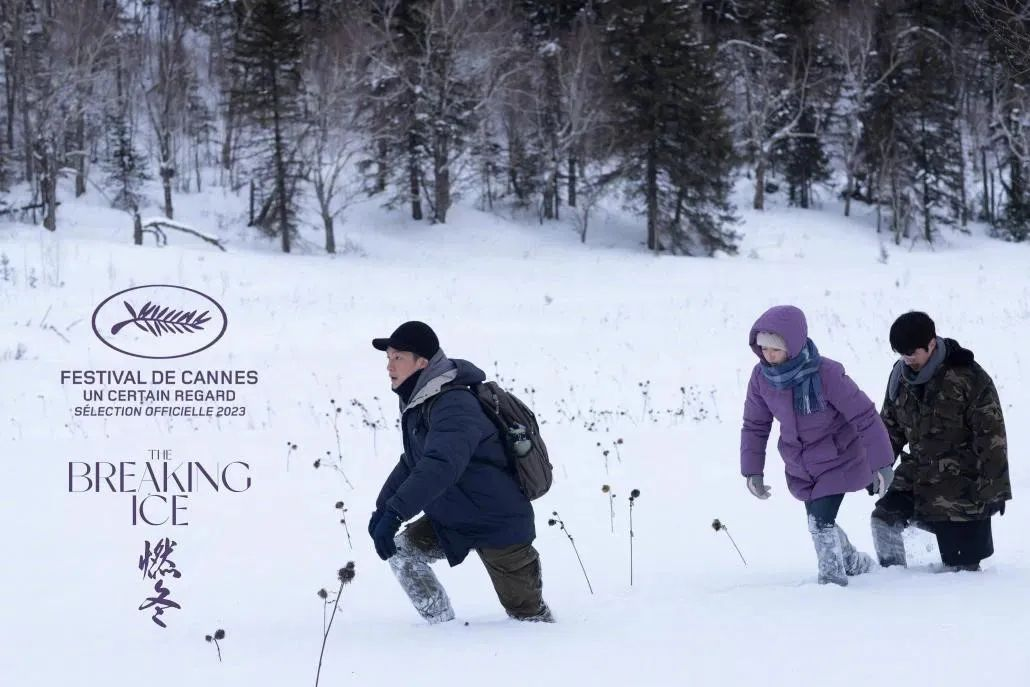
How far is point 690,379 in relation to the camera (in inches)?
454

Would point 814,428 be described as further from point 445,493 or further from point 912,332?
point 445,493

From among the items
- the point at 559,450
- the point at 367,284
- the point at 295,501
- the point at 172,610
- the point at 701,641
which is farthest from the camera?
the point at 367,284

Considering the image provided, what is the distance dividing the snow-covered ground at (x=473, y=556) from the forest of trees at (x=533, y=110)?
12.0 meters

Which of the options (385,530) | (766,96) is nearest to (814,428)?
(385,530)

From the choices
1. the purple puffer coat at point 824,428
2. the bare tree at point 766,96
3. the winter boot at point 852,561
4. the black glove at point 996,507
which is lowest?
the winter boot at point 852,561

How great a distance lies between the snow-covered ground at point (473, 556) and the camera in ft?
11.8

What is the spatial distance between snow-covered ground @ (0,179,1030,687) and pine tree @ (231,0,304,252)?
10.7 m

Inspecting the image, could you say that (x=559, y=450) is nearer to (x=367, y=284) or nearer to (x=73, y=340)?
(x=73, y=340)

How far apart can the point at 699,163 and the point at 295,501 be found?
26525 millimetres

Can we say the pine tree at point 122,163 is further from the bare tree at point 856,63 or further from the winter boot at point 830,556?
the winter boot at point 830,556

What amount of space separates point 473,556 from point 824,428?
2592mm

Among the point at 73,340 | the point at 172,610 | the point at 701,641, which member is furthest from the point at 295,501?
the point at 73,340

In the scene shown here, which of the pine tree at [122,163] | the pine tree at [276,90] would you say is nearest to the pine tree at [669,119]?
the pine tree at [276,90]


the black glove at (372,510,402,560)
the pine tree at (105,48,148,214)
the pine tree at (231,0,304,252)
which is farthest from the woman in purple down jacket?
the pine tree at (105,48,148,214)
